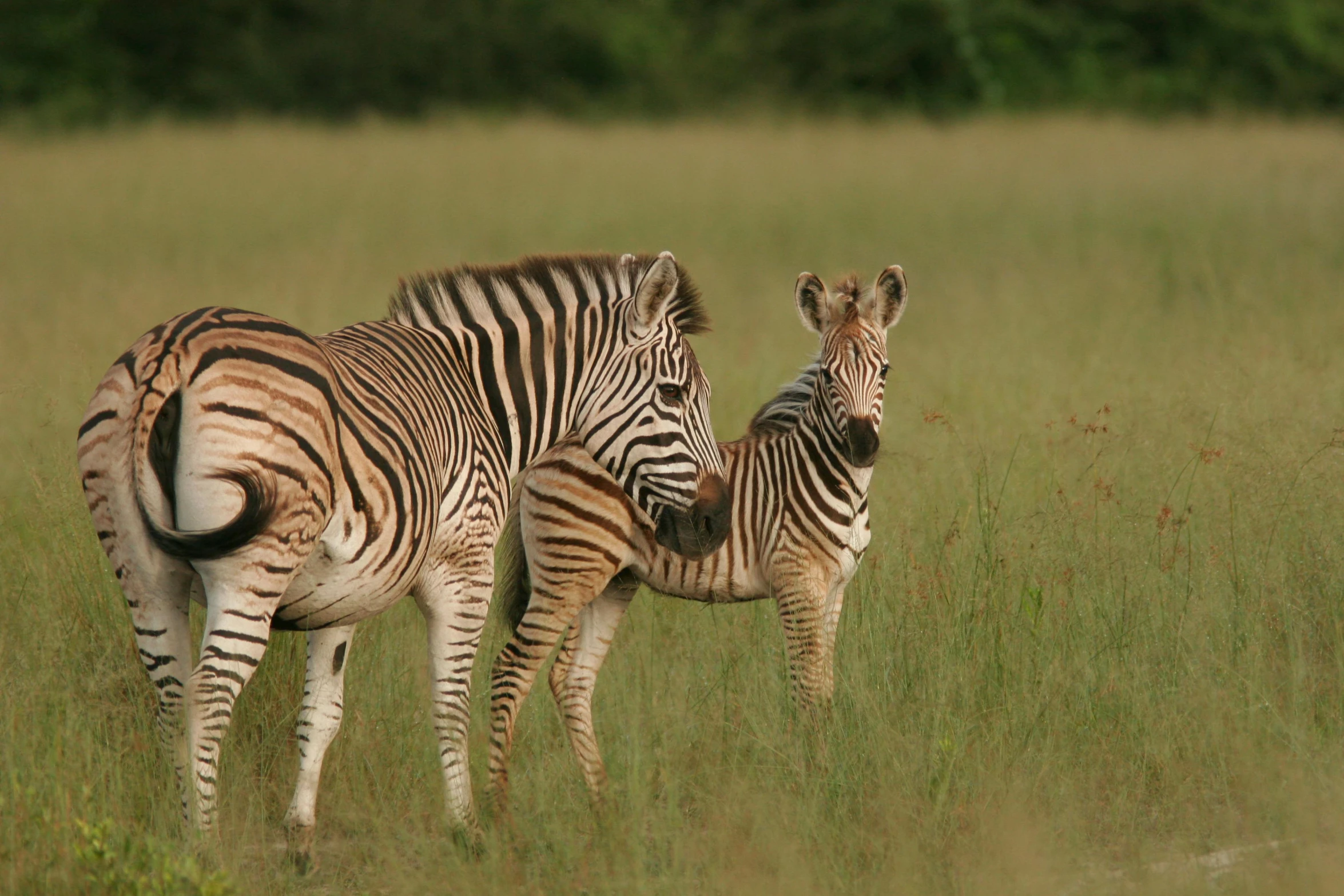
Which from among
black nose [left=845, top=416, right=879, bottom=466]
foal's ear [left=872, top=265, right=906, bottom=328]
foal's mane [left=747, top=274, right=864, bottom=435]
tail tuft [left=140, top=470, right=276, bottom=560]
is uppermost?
foal's ear [left=872, top=265, right=906, bottom=328]

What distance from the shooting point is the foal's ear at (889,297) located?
5277 mm

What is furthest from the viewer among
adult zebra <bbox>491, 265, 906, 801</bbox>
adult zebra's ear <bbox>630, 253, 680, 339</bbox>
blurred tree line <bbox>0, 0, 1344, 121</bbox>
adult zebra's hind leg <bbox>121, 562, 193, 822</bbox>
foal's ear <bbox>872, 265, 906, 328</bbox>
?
blurred tree line <bbox>0, 0, 1344, 121</bbox>

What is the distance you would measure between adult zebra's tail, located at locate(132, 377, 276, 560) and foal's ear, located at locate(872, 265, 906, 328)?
2648 millimetres

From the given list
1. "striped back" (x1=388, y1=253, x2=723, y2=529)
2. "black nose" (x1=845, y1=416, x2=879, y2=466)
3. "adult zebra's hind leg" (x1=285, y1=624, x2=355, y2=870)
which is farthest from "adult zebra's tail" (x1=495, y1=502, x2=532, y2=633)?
"black nose" (x1=845, y1=416, x2=879, y2=466)

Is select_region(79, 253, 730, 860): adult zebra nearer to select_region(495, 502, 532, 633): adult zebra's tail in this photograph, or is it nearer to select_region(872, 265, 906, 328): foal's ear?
select_region(495, 502, 532, 633): adult zebra's tail

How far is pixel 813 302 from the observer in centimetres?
544

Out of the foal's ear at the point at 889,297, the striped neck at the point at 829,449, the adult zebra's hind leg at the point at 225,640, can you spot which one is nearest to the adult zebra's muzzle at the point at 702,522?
the striped neck at the point at 829,449

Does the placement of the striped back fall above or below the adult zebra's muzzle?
above

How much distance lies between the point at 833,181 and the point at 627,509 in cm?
1421

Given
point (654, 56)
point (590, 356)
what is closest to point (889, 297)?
point (590, 356)

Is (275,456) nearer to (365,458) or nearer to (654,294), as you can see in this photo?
(365,458)

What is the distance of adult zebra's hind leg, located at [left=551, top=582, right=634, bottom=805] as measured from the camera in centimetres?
499

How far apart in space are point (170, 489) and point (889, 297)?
295 centimetres

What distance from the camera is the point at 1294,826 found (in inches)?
155
